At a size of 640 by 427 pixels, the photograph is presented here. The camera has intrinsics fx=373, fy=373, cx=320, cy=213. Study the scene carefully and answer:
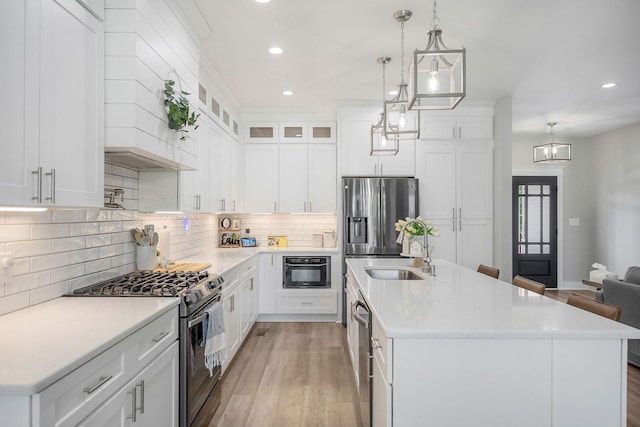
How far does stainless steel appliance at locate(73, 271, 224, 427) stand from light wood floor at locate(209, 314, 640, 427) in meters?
0.29

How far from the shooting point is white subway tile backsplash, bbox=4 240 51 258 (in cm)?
167

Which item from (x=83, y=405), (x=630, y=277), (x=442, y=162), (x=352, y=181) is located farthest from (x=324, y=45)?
(x=630, y=277)

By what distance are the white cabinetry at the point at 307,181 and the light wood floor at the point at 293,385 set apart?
1722 millimetres

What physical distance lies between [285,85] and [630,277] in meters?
4.08

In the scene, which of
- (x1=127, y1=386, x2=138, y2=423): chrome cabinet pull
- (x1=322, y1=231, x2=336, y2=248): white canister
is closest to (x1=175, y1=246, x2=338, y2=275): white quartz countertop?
(x1=322, y1=231, x2=336, y2=248): white canister

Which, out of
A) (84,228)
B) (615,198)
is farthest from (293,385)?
(615,198)

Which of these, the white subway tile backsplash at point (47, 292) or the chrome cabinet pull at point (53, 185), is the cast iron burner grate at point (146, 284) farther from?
the chrome cabinet pull at point (53, 185)

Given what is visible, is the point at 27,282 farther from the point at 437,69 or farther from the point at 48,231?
the point at 437,69

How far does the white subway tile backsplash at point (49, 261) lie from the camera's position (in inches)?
70.2

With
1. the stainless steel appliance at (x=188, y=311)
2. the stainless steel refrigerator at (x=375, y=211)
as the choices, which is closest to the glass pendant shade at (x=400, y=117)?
the stainless steel refrigerator at (x=375, y=211)

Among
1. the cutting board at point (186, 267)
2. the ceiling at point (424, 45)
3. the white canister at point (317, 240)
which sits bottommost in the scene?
the cutting board at point (186, 267)

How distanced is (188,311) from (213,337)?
1.62 ft

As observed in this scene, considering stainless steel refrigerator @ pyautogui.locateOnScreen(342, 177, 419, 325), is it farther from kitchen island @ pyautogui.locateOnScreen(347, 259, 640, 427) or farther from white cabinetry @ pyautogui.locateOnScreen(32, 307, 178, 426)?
kitchen island @ pyautogui.locateOnScreen(347, 259, 640, 427)

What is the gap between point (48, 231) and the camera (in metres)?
1.87
